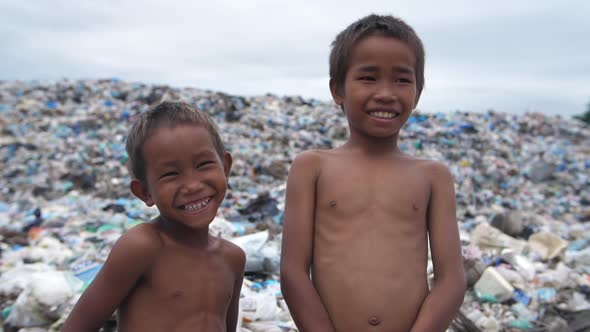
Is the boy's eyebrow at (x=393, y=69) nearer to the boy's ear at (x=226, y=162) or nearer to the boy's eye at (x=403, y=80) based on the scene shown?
the boy's eye at (x=403, y=80)

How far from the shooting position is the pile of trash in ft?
10.8

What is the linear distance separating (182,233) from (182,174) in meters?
0.22

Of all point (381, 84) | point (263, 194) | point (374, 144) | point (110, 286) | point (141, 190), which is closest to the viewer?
point (110, 286)

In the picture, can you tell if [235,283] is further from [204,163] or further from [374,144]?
[374,144]

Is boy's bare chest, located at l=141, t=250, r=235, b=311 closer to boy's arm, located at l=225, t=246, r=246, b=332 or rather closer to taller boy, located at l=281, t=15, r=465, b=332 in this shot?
boy's arm, located at l=225, t=246, r=246, b=332

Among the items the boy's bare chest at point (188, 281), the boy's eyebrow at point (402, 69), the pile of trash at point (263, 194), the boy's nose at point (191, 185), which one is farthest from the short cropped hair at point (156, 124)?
the pile of trash at point (263, 194)

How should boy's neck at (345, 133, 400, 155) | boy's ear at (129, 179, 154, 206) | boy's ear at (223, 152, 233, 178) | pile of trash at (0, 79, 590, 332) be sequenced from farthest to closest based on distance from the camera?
pile of trash at (0, 79, 590, 332) → boy's neck at (345, 133, 400, 155) → boy's ear at (223, 152, 233, 178) → boy's ear at (129, 179, 154, 206)

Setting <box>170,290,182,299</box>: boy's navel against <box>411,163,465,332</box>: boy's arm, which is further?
<box>411,163,465,332</box>: boy's arm

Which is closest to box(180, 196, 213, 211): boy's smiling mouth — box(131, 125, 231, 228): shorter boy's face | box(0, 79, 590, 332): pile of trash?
box(131, 125, 231, 228): shorter boy's face

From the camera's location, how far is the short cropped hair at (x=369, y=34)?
5.75 ft

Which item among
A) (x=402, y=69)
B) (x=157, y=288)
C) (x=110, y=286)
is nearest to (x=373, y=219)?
(x=402, y=69)

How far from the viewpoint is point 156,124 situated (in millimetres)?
1546

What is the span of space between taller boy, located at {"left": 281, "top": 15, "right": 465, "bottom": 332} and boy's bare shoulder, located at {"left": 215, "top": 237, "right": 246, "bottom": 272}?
16cm

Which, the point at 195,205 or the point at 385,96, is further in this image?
the point at 385,96
